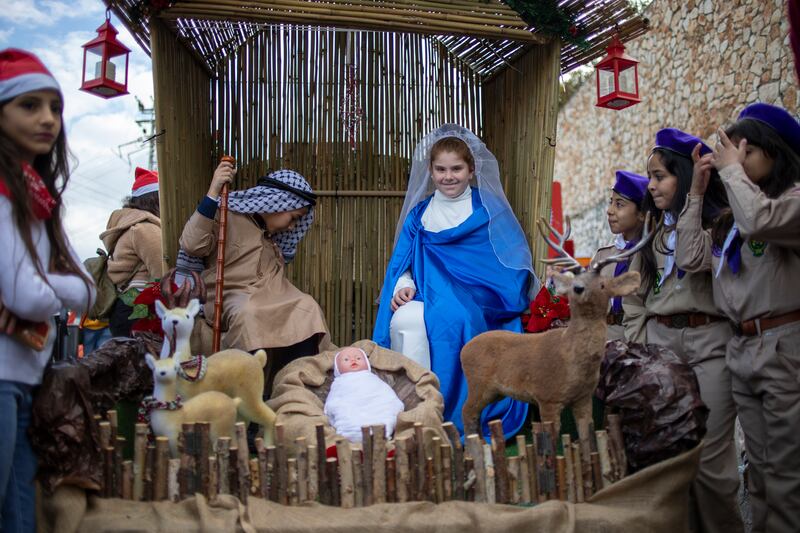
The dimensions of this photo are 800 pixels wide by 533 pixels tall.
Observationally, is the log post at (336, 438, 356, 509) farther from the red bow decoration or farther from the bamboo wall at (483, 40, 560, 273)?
the bamboo wall at (483, 40, 560, 273)

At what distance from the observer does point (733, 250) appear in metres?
3.45

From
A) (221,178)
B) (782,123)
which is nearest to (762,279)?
(782,123)

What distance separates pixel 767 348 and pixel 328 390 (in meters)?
2.05

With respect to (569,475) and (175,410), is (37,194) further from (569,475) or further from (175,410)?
(569,475)

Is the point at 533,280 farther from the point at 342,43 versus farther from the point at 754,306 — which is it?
the point at 342,43

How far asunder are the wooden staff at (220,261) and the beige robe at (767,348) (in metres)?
2.55

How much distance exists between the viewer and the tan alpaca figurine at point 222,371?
10.8ft

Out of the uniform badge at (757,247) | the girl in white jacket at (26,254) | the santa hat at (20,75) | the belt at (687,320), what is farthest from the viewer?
the belt at (687,320)

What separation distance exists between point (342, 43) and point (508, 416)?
3.37 m

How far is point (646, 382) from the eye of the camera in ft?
10.8

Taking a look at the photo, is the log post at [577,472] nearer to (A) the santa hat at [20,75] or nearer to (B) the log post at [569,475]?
(B) the log post at [569,475]

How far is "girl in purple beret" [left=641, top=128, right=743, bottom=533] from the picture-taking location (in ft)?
11.5

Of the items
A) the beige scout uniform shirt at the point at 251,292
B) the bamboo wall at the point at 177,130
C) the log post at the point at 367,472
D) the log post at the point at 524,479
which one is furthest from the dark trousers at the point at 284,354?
the log post at the point at 524,479

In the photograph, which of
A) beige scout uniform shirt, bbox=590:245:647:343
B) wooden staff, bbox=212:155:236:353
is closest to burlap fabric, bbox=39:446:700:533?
beige scout uniform shirt, bbox=590:245:647:343
